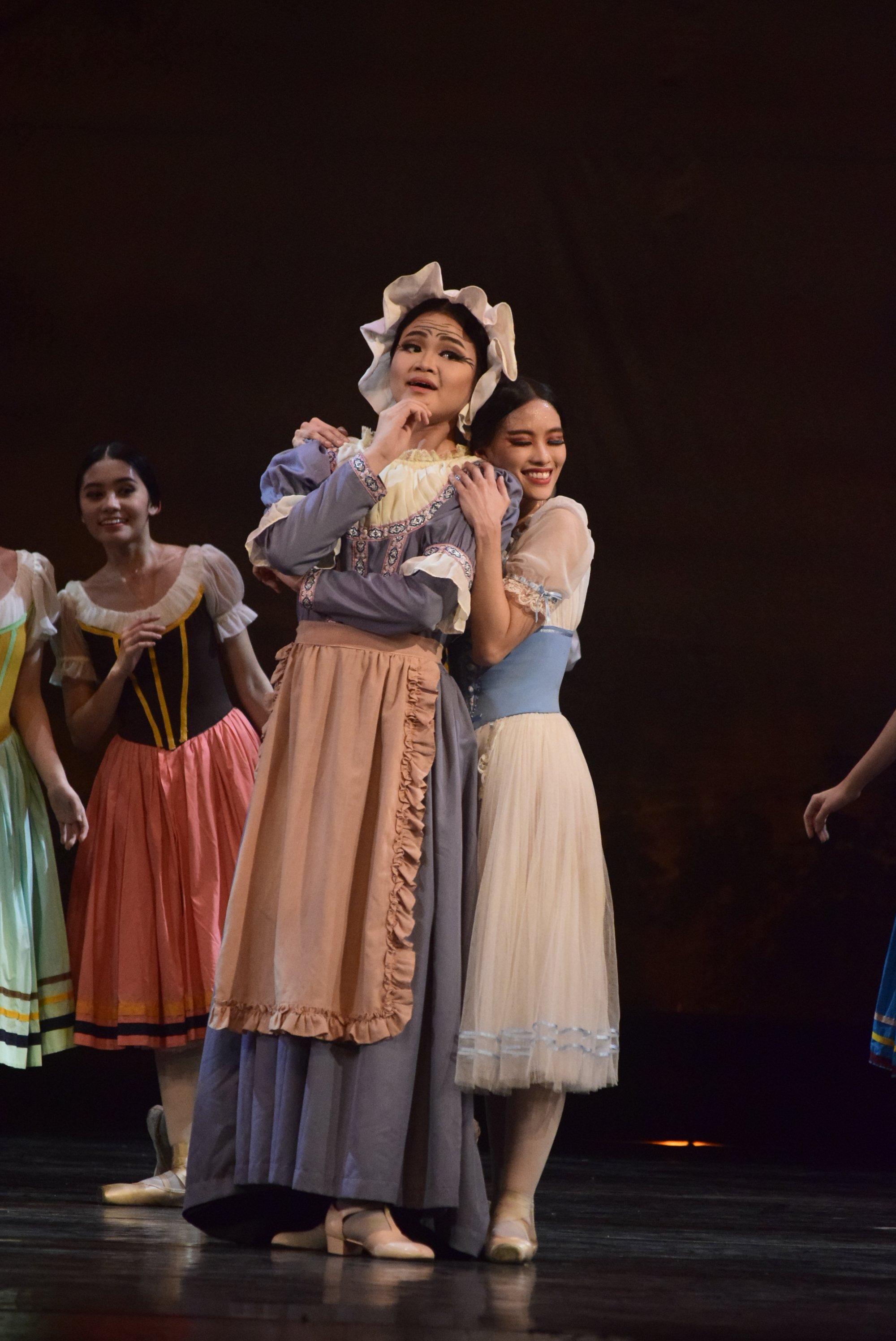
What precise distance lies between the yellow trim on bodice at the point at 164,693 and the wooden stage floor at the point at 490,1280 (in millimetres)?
957

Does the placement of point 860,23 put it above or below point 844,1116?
above

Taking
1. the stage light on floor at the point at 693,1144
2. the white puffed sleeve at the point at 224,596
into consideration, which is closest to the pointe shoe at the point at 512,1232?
the white puffed sleeve at the point at 224,596

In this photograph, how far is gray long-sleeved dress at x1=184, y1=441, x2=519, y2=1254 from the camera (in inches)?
88.0

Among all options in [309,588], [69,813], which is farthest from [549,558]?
[69,813]

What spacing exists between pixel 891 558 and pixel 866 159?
1152mm

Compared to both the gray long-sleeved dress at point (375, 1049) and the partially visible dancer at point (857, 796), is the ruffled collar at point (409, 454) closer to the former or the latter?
the gray long-sleeved dress at point (375, 1049)

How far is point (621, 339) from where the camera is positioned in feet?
14.3

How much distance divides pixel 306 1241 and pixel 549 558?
3.79 feet

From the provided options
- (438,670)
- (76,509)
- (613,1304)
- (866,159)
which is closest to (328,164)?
(76,509)

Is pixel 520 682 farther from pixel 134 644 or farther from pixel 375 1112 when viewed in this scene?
pixel 134 644

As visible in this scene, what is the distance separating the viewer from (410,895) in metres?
2.30

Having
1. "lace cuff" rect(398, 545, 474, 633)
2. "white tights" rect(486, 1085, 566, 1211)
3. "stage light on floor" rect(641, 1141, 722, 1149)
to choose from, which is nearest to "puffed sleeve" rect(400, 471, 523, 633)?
"lace cuff" rect(398, 545, 474, 633)

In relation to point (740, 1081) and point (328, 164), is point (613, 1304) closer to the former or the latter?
point (740, 1081)

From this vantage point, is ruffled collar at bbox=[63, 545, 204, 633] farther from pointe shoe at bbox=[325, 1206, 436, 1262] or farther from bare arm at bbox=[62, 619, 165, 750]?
pointe shoe at bbox=[325, 1206, 436, 1262]
